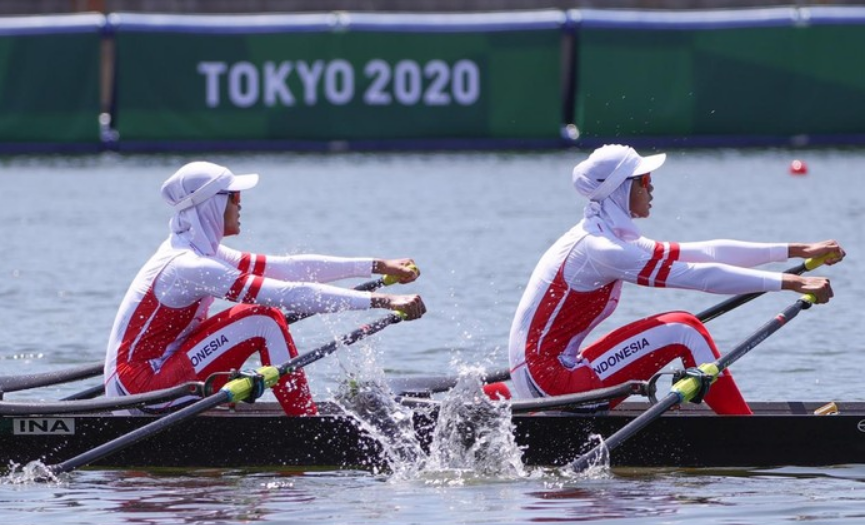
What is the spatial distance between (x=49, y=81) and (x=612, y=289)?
756 inches

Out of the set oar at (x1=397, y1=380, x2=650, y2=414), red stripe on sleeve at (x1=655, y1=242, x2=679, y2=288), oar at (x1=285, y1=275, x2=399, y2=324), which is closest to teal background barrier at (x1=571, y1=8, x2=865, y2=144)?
oar at (x1=285, y1=275, x2=399, y2=324)

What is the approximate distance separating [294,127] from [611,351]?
734 inches

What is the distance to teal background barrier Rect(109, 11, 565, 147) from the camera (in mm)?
28047

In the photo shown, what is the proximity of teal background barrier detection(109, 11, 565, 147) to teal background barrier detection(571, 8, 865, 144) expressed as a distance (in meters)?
0.74

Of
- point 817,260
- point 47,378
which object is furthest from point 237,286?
point 817,260

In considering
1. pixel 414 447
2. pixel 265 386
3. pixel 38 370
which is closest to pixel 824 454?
pixel 414 447

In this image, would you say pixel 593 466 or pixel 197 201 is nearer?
pixel 593 466

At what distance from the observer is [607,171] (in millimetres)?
9945

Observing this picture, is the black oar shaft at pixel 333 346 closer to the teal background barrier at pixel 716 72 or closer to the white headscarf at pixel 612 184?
the white headscarf at pixel 612 184

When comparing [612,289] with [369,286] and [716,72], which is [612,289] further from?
[716,72]

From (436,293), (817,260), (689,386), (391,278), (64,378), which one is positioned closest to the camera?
(689,386)

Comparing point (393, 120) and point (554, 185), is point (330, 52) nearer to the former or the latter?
point (393, 120)

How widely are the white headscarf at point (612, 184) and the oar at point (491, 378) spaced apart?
875mm

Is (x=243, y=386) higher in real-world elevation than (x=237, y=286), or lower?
lower
